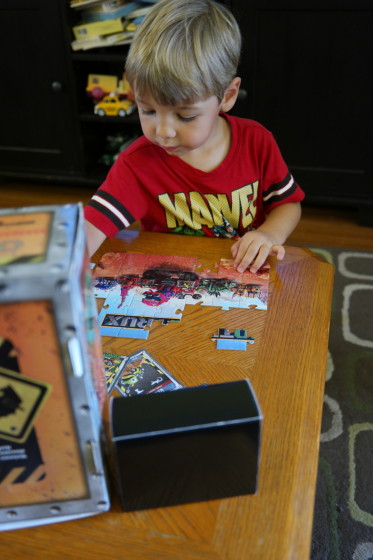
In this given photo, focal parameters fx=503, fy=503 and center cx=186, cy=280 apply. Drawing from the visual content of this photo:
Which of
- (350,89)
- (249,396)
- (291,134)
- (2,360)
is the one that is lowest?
(291,134)

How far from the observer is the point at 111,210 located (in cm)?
97

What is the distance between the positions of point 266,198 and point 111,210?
35 cm

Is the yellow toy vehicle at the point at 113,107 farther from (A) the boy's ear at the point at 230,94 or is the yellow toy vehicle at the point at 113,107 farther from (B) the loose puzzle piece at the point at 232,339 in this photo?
(B) the loose puzzle piece at the point at 232,339

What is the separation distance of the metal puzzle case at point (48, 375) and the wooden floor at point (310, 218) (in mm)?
1694

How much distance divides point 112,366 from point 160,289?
0.18m

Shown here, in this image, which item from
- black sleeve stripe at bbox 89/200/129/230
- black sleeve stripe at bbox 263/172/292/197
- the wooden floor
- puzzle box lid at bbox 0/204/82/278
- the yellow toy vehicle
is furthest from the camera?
the yellow toy vehicle

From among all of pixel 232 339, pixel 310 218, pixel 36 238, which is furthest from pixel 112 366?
pixel 310 218

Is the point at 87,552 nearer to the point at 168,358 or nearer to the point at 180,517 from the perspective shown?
the point at 180,517

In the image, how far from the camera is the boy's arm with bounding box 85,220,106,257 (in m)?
0.89

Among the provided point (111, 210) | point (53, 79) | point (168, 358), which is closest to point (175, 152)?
point (111, 210)

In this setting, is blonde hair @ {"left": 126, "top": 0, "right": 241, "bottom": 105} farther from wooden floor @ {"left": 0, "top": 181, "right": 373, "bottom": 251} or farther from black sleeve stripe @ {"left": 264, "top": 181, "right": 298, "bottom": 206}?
wooden floor @ {"left": 0, "top": 181, "right": 373, "bottom": 251}

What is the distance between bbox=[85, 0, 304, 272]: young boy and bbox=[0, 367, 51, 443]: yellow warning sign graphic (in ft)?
1.65

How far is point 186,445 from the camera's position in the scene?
443mm

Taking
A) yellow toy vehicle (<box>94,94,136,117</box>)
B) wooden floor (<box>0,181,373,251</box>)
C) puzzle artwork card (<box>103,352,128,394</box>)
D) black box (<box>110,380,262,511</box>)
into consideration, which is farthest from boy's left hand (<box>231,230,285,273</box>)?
yellow toy vehicle (<box>94,94,136,117</box>)
